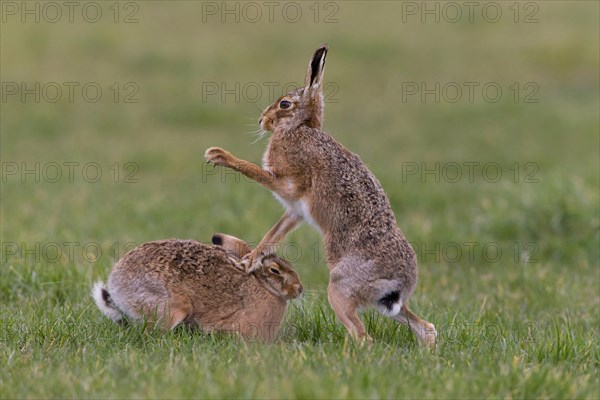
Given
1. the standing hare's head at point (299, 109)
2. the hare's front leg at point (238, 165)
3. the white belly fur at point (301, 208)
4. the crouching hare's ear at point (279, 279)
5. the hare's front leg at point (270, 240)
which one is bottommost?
the crouching hare's ear at point (279, 279)

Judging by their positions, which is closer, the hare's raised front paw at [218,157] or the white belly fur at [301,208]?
the hare's raised front paw at [218,157]

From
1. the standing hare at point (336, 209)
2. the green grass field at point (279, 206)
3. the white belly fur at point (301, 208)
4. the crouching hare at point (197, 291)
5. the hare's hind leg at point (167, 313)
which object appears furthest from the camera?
the white belly fur at point (301, 208)

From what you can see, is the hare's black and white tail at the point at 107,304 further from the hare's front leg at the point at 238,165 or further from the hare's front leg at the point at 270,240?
the hare's front leg at the point at 238,165

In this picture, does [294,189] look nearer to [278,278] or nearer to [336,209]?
[336,209]

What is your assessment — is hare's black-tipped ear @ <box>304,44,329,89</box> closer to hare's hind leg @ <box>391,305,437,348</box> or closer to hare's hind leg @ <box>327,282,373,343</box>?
hare's hind leg @ <box>327,282,373,343</box>

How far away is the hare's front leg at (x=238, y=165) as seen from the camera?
6.46m

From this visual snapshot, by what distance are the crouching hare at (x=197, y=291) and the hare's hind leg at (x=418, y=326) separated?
0.75 meters

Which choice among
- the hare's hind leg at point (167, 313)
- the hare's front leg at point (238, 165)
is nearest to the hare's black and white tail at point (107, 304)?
the hare's hind leg at point (167, 313)

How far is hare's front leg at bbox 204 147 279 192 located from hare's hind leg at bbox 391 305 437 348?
1.23 metres

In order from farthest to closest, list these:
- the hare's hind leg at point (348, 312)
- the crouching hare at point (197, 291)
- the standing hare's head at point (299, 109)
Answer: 1. the standing hare's head at point (299, 109)
2. the crouching hare at point (197, 291)
3. the hare's hind leg at point (348, 312)

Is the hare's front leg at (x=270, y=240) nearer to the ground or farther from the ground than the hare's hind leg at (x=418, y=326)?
farther from the ground

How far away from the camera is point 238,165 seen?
6.51 meters

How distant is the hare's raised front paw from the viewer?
6.44 metres

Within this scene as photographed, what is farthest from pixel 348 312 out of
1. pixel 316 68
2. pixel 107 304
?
pixel 316 68
